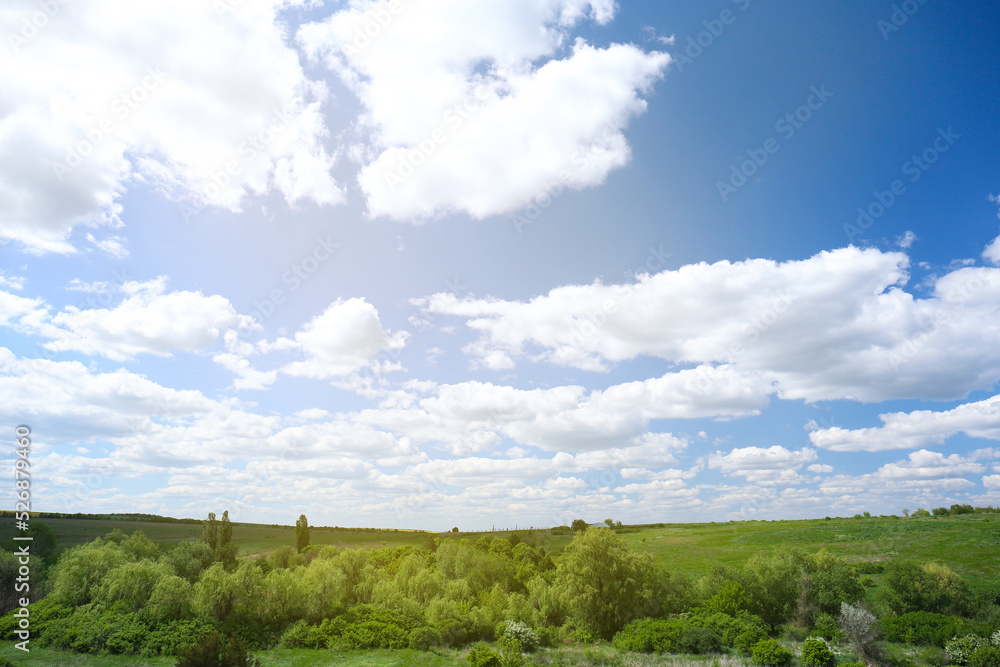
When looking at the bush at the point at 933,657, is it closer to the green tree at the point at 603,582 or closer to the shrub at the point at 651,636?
the shrub at the point at 651,636

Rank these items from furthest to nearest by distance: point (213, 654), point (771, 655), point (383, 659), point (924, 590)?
point (924, 590) → point (383, 659) → point (771, 655) → point (213, 654)

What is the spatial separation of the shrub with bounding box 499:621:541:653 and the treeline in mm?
160

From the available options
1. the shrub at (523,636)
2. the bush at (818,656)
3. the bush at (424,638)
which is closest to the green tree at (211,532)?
the bush at (424,638)

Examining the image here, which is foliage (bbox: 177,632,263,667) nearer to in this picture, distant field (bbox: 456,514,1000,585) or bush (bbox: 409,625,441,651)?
bush (bbox: 409,625,441,651)

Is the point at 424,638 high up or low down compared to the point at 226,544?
down

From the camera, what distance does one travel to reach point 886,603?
5697cm

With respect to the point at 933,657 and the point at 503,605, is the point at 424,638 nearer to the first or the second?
the point at 503,605

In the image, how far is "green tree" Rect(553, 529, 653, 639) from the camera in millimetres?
51688

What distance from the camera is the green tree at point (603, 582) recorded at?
5169cm

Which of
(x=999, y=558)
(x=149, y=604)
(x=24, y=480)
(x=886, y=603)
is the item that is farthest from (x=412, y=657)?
(x=999, y=558)

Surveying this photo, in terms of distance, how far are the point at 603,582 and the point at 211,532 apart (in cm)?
5770

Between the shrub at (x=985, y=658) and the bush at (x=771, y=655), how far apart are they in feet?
41.4

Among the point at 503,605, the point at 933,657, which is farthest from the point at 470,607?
the point at 933,657

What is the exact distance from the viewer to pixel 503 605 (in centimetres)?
5444
